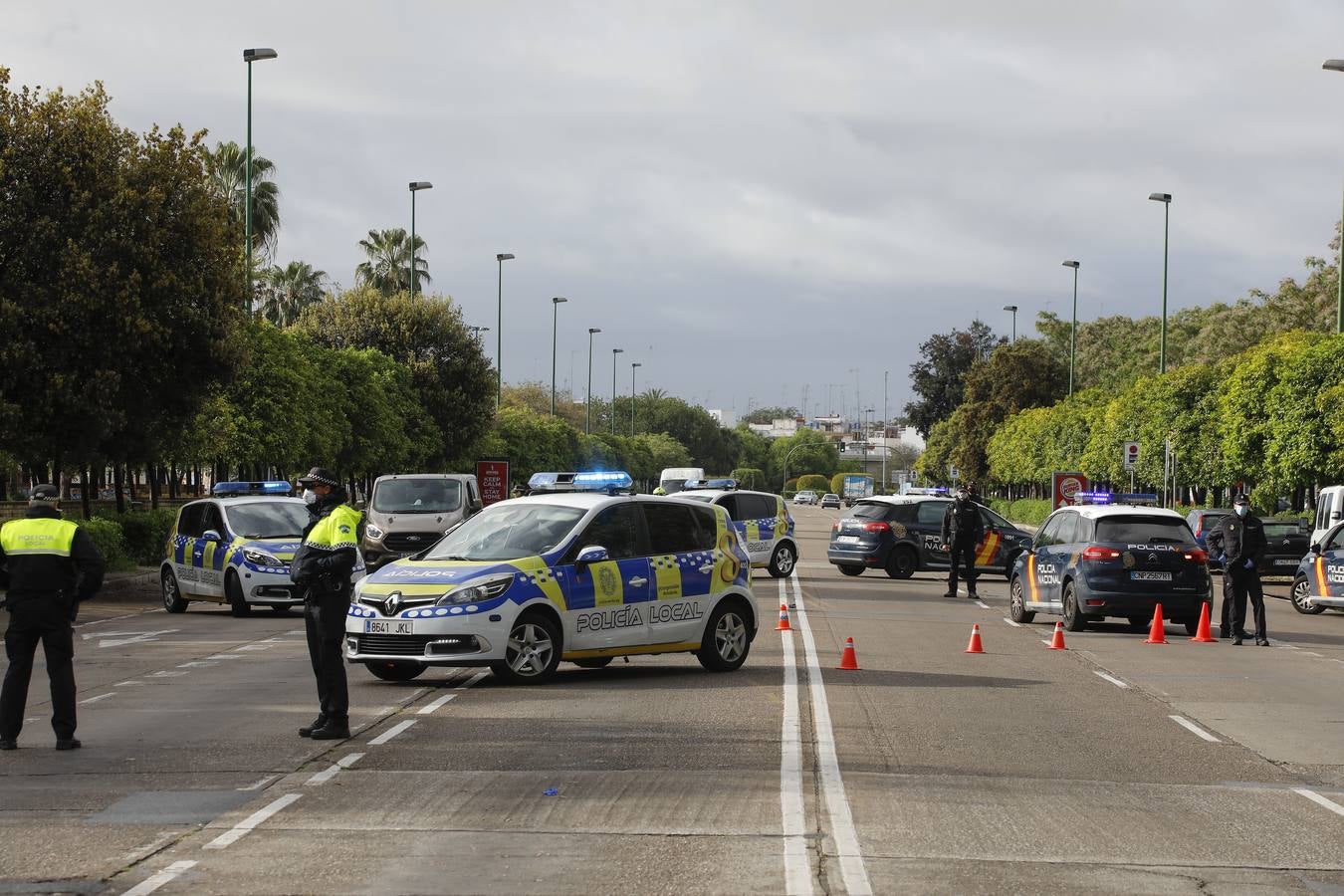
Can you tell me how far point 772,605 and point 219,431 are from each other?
57.7 ft

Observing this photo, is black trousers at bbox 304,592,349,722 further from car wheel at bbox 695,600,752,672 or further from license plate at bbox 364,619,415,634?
car wheel at bbox 695,600,752,672

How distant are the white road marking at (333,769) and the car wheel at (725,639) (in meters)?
5.67

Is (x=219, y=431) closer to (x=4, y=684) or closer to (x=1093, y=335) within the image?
(x=4, y=684)

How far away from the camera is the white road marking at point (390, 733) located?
11414 mm

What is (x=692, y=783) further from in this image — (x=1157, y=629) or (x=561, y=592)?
(x=1157, y=629)

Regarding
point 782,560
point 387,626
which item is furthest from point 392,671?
point 782,560

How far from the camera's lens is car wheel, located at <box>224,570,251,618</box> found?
943 inches

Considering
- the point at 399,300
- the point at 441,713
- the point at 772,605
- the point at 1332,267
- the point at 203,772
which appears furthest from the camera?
the point at 1332,267

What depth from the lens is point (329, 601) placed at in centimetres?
1162

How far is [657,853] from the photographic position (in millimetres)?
7871

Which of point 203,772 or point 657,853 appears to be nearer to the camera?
point 657,853

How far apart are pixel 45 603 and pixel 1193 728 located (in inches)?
329

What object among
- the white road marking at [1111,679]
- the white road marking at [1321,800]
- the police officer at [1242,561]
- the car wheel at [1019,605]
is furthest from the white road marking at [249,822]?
the car wheel at [1019,605]

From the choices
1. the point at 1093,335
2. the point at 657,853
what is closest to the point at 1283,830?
the point at 657,853
